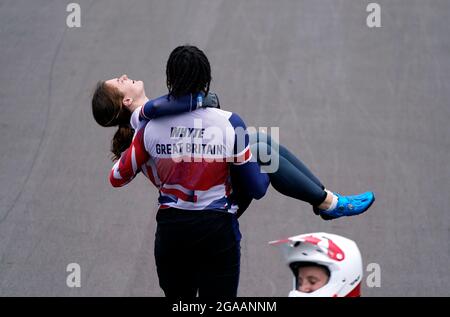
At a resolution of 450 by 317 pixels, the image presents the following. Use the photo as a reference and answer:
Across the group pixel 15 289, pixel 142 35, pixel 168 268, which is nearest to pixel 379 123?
pixel 142 35

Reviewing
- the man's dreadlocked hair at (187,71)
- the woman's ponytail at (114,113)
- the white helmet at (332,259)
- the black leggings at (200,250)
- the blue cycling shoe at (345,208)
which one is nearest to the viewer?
the white helmet at (332,259)

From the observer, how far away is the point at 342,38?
27.4 feet

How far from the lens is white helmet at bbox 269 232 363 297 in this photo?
9.03 feet

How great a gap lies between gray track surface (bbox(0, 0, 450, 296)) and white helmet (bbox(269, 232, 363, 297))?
2.59 meters

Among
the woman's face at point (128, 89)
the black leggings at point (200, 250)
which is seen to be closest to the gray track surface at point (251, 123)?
the black leggings at point (200, 250)

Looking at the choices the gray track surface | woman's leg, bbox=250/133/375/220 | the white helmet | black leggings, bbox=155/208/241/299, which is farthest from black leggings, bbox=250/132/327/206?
the gray track surface

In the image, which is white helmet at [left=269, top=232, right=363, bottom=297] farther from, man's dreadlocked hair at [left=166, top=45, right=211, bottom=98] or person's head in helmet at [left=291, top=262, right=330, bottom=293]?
man's dreadlocked hair at [left=166, top=45, right=211, bottom=98]

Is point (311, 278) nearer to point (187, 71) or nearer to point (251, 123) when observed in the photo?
point (187, 71)

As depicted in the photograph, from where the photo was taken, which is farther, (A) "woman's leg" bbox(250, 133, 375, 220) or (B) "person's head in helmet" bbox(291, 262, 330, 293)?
(A) "woman's leg" bbox(250, 133, 375, 220)

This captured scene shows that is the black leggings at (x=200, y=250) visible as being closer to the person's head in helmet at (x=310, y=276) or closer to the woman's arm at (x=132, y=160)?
the woman's arm at (x=132, y=160)

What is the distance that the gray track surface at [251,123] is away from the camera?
224 inches

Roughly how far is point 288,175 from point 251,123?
3.44 metres

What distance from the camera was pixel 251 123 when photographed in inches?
280

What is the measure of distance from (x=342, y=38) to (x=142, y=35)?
2.27 meters
